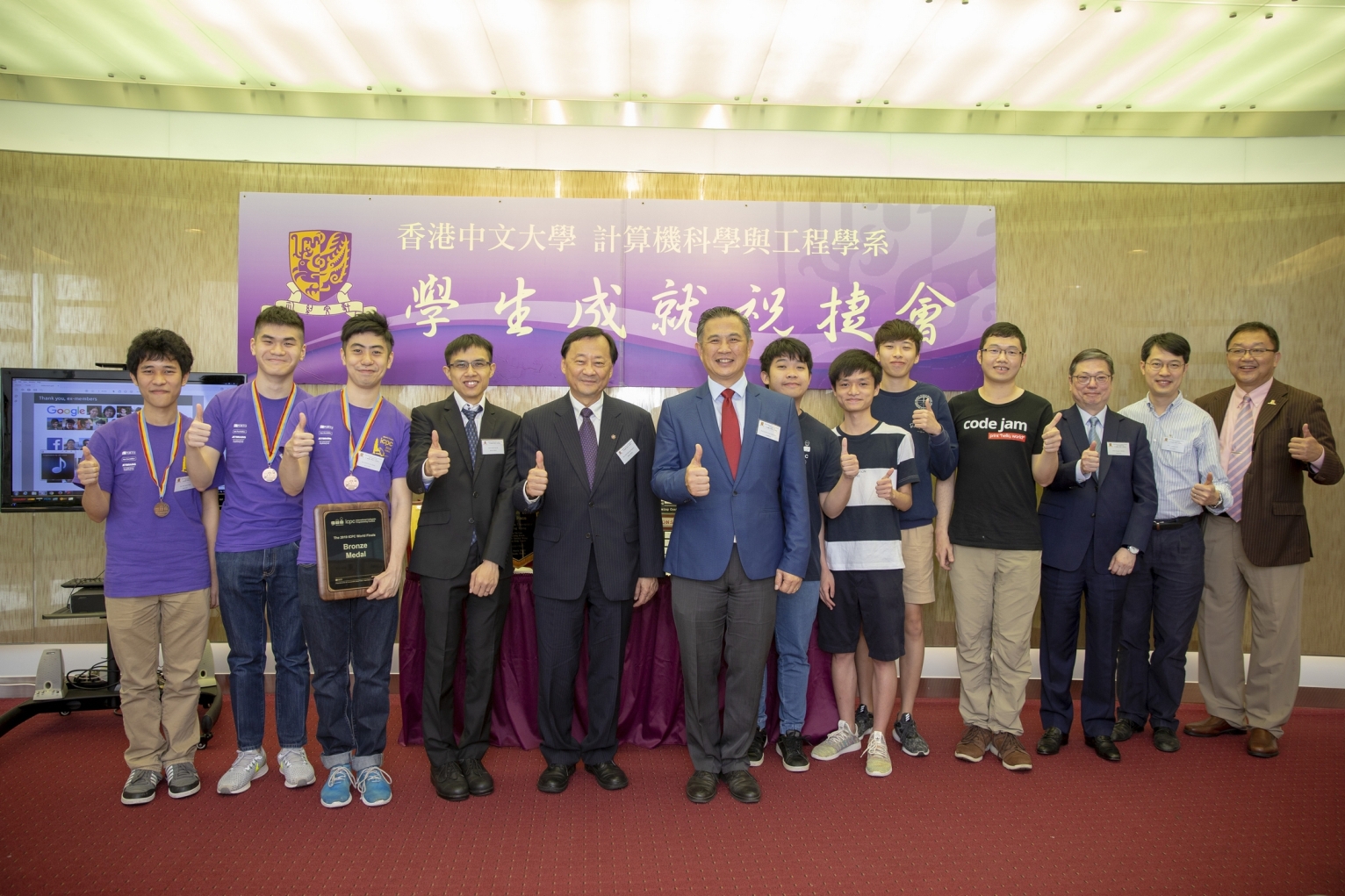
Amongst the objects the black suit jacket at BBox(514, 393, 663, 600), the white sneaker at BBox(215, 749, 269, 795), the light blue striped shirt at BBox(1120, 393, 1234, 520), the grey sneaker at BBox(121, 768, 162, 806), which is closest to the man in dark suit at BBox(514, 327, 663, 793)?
the black suit jacket at BBox(514, 393, 663, 600)

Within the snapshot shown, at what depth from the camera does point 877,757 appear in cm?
306

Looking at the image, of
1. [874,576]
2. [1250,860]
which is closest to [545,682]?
[874,576]

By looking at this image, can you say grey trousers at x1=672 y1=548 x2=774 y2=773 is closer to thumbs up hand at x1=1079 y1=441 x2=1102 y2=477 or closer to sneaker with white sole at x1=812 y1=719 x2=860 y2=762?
sneaker with white sole at x1=812 y1=719 x2=860 y2=762

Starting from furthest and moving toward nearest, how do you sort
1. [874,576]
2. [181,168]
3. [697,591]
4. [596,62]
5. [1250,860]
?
[181,168] < [596,62] < [874,576] < [697,591] < [1250,860]

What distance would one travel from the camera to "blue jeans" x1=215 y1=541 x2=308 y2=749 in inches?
110

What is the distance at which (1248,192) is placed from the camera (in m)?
4.34

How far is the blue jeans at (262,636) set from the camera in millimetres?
2787

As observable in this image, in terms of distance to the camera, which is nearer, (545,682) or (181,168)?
(545,682)

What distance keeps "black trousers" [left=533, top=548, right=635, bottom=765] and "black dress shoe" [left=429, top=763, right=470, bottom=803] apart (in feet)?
1.10

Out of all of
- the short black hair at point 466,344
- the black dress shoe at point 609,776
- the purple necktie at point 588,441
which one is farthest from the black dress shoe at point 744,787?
the short black hair at point 466,344

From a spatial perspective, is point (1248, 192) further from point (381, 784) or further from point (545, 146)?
point (381, 784)

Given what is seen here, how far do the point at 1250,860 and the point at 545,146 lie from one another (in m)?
4.58

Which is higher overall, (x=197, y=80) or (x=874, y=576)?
(x=197, y=80)

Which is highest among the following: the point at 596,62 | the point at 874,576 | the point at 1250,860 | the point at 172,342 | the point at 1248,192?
the point at 596,62
